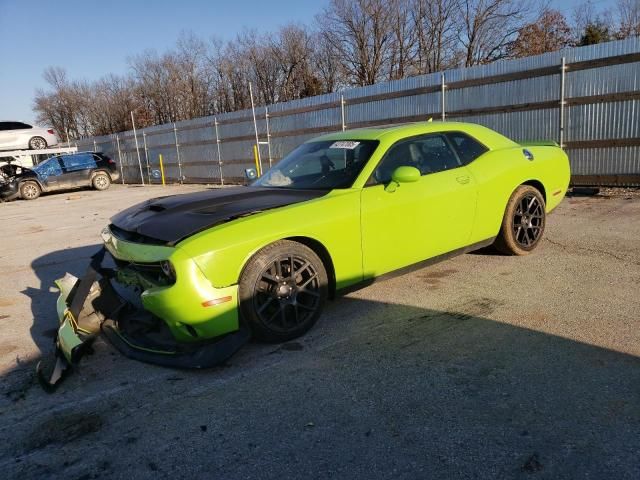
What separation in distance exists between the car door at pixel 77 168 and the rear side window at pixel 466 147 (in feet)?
62.8

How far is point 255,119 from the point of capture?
55.8 feet

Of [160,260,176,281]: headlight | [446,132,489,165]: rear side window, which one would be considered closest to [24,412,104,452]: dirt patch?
[160,260,176,281]: headlight

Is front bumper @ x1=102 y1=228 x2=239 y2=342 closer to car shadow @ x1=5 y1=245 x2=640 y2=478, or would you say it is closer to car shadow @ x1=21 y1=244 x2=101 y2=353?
car shadow @ x1=5 y1=245 x2=640 y2=478

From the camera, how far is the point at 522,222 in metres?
4.97

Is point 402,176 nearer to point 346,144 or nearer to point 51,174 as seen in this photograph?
point 346,144

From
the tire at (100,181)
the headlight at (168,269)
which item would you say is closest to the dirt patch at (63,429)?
the headlight at (168,269)

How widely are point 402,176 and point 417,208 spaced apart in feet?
1.14

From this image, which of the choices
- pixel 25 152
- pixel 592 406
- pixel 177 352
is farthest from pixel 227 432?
pixel 25 152

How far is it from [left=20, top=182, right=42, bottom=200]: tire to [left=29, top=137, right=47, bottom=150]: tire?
421cm

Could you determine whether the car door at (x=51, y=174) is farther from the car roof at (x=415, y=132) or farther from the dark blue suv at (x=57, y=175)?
the car roof at (x=415, y=132)

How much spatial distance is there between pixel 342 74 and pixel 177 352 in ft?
118

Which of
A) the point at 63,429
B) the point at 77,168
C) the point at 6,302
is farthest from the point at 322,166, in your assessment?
the point at 77,168

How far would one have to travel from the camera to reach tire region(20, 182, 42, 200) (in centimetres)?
1877

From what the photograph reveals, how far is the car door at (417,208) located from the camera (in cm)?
375
